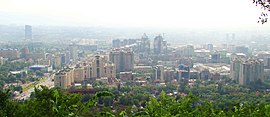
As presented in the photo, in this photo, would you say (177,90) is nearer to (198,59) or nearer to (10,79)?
(10,79)

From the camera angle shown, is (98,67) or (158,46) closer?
(98,67)

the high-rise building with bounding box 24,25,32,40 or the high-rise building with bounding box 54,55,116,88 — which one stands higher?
the high-rise building with bounding box 24,25,32,40

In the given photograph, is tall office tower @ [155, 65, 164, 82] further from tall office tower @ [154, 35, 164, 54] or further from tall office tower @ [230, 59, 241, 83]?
tall office tower @ [154, 35, 164, 54]

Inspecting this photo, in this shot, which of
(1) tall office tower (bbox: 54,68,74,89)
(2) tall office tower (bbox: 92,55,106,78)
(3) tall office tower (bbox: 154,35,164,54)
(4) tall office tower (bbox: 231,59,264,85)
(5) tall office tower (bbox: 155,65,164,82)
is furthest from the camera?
(3) tall office tower (bbox: 154,35,164,54)

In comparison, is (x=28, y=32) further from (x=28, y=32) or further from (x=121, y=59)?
(x=121, y=59)

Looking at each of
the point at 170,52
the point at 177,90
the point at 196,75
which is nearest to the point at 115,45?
the point at 170,52

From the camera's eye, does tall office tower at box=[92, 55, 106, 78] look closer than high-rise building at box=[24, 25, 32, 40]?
Yes


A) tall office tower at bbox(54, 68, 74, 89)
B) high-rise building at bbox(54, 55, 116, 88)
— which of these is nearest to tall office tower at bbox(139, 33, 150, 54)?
high-rise building at bbox(54, 55, 116, 88)

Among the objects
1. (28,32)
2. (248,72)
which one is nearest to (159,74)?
(248,72)

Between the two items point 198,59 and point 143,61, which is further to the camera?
point 198,59

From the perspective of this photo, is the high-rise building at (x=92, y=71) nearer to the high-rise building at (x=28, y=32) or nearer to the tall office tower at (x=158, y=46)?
the tall office tower at (x=158, y=46)

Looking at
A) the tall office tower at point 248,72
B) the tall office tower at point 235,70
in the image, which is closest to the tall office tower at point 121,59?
the tall office tower at point 235,70
